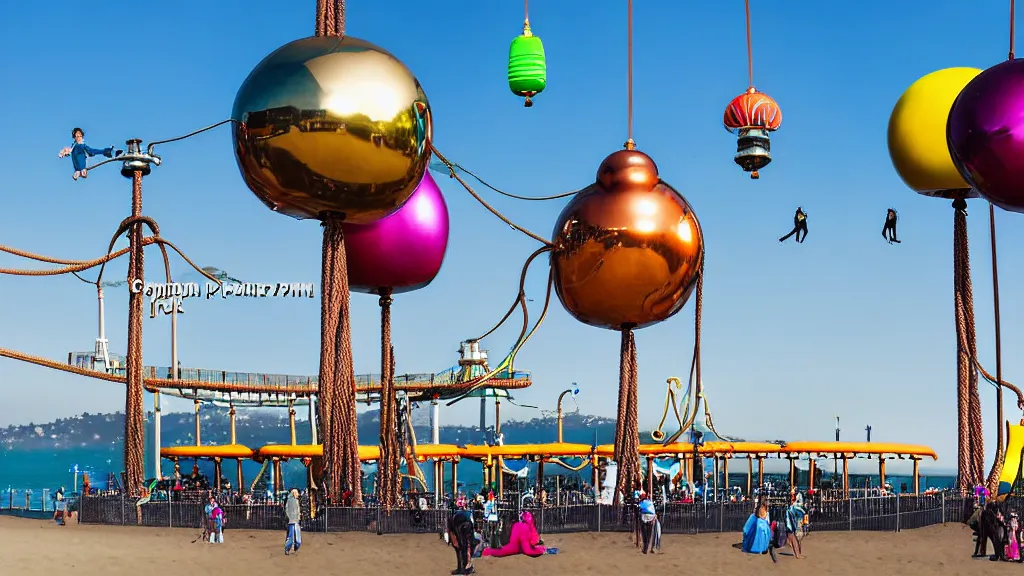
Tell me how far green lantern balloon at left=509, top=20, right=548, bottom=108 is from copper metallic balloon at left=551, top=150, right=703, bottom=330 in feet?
4.94

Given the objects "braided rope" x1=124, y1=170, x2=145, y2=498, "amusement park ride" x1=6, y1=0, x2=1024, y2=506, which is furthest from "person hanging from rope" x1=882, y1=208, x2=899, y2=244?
"braided rope" x1=124, y1=170, x2=145, y2=498

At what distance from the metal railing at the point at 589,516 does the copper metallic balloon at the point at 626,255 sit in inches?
353

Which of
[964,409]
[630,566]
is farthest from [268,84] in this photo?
[964,409]

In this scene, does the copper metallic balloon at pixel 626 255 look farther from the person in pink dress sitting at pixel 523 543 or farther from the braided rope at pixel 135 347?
the braided rope at pixel 135 347

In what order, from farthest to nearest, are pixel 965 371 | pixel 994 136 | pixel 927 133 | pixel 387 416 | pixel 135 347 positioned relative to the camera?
pixel 135 347
pixel 965 371
pixel 927 133
pixel 387 416
pixel 994 136

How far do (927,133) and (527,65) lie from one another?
9.34 m

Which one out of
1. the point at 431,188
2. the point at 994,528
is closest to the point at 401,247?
the point at 431,188

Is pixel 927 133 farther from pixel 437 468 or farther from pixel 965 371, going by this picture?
pixel 437 468

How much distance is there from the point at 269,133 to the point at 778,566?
12.2 meters

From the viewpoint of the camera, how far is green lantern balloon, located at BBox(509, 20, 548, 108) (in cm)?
1227

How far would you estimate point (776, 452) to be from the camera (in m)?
37.6

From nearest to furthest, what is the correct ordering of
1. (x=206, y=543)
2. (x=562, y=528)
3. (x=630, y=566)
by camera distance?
(x=630, y=566)
(x=206, y=543)
(x=562, y=528)

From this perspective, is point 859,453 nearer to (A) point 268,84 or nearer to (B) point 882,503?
(B) point 882,503

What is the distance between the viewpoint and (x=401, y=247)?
48.9 feet
